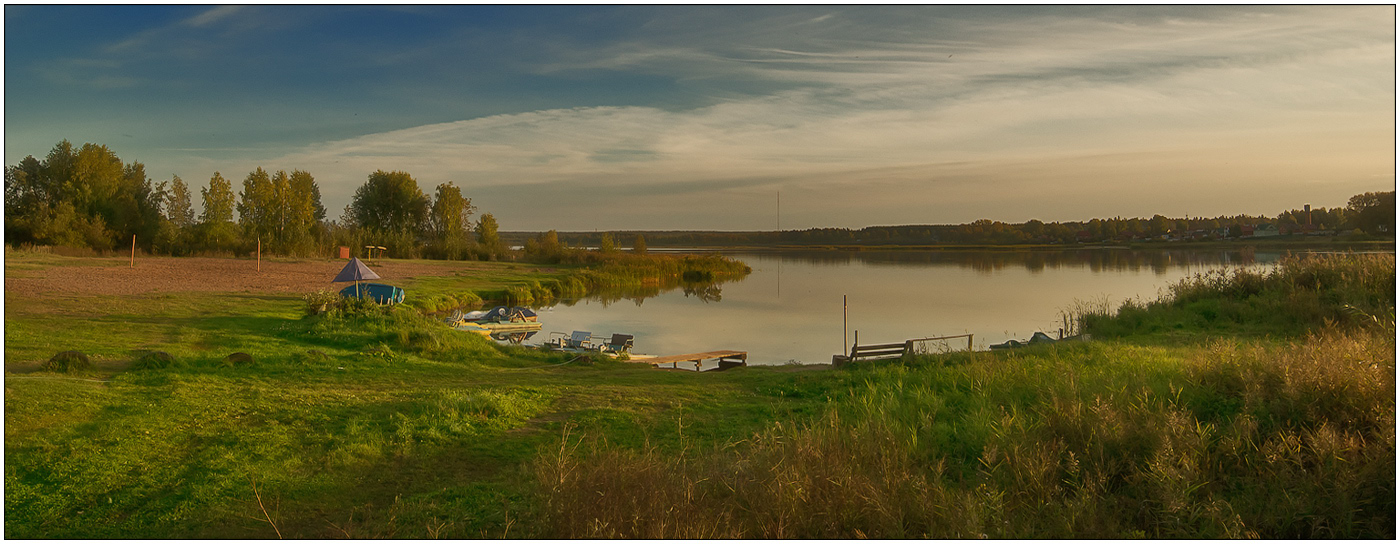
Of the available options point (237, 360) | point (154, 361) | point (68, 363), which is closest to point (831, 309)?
point (237, 360)

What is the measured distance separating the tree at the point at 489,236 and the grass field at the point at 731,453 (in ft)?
192

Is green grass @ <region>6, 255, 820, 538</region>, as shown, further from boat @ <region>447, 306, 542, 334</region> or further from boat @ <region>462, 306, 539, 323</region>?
boat @ <region>462, 306, 539, 323</region>

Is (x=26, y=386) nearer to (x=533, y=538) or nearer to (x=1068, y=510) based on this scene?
(x=533, y=538)

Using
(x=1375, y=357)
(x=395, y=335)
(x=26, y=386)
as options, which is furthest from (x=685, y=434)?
(x=395, y=335)

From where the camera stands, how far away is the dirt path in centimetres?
2239

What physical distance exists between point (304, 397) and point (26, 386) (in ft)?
9.47

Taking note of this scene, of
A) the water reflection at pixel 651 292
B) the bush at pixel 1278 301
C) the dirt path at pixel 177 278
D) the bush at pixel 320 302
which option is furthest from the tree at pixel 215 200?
the bush at pixel 1278 301

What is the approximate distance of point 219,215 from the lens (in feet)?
171

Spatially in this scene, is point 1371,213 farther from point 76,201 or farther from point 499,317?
point 76,201

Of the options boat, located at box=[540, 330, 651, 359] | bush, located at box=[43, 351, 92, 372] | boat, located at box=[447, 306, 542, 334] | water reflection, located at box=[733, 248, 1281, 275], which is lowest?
boat, located at box=[540, 330, 651, 359]

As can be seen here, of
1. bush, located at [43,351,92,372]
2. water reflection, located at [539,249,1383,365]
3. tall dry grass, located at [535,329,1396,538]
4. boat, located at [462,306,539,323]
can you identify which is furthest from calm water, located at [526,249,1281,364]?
bush, located at [43,351,92,372]

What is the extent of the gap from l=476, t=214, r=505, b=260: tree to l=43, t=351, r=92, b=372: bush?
5896cm

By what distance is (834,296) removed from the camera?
139 feet

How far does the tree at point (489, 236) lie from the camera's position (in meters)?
68.2
